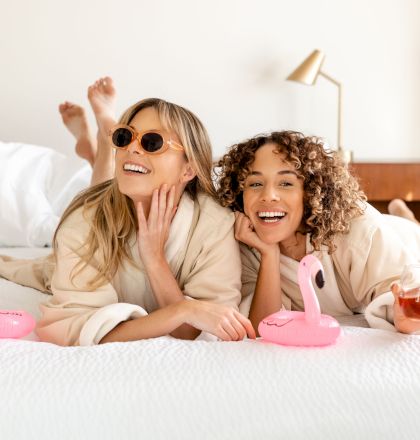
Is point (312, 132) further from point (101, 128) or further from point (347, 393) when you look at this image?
point (347, 393)

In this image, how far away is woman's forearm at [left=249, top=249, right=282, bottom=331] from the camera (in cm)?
165

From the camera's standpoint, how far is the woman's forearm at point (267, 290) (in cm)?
165

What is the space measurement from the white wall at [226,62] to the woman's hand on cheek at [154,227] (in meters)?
1.88

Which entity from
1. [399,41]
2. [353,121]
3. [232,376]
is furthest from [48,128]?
[232,376]

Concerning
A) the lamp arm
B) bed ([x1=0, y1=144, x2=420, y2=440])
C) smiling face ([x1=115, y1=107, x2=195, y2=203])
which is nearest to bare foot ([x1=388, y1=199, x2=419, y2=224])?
the lamp arm

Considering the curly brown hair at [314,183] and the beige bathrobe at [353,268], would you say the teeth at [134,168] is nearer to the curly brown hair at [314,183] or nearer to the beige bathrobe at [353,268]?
the curly brown hair at [314,183]

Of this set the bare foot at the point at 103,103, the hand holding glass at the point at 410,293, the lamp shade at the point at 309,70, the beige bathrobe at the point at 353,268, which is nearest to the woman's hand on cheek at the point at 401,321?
the hand holding glass at the point at 410,293

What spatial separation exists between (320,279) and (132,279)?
525 mm

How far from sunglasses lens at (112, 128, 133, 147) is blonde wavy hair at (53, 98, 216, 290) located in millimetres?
63

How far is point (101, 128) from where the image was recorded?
2529 mm

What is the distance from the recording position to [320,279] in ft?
4.23

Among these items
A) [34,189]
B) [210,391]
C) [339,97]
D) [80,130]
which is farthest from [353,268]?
[339,97]

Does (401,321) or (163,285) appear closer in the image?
(401,321)

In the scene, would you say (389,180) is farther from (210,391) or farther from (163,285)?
(210,391)
